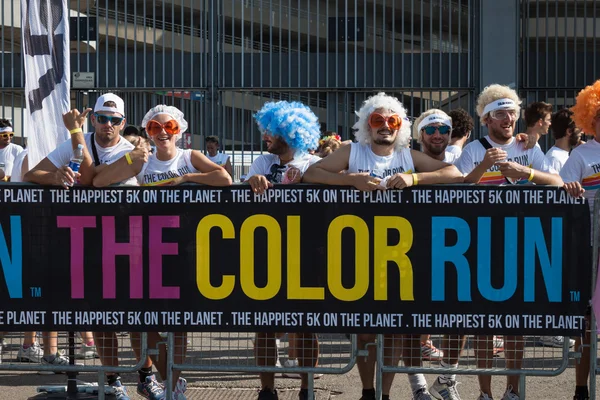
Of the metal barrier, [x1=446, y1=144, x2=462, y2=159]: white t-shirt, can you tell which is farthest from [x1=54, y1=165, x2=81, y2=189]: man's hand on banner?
[x1=446, y1=144, x2=462, y2=159]: white t-shirt

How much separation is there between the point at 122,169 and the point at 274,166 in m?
1.09

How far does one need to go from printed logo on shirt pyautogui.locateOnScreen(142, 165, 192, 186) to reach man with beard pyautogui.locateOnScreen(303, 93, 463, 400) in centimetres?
93

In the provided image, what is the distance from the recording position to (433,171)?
623 centimetres

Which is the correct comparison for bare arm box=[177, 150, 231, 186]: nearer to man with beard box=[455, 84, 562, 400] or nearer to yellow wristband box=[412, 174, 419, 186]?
yellow wristband box=[412, 174, 419, 186]

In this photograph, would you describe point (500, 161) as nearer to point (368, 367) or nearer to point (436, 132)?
point (436, 132)

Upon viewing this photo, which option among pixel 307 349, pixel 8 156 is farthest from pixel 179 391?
pixel 8 156

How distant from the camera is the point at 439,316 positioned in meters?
5.95

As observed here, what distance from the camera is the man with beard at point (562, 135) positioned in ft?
28.6

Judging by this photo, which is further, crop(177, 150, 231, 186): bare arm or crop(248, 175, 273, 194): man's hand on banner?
crop(177, 150, 231, 186): bare arm

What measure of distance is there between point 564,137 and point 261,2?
913 cm

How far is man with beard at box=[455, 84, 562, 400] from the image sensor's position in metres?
6.20

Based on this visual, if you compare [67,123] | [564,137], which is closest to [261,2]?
[564,137]

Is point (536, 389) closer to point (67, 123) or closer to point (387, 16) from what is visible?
point (67, 123)

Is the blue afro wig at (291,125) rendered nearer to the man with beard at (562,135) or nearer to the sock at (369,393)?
the sock at (369,393)
